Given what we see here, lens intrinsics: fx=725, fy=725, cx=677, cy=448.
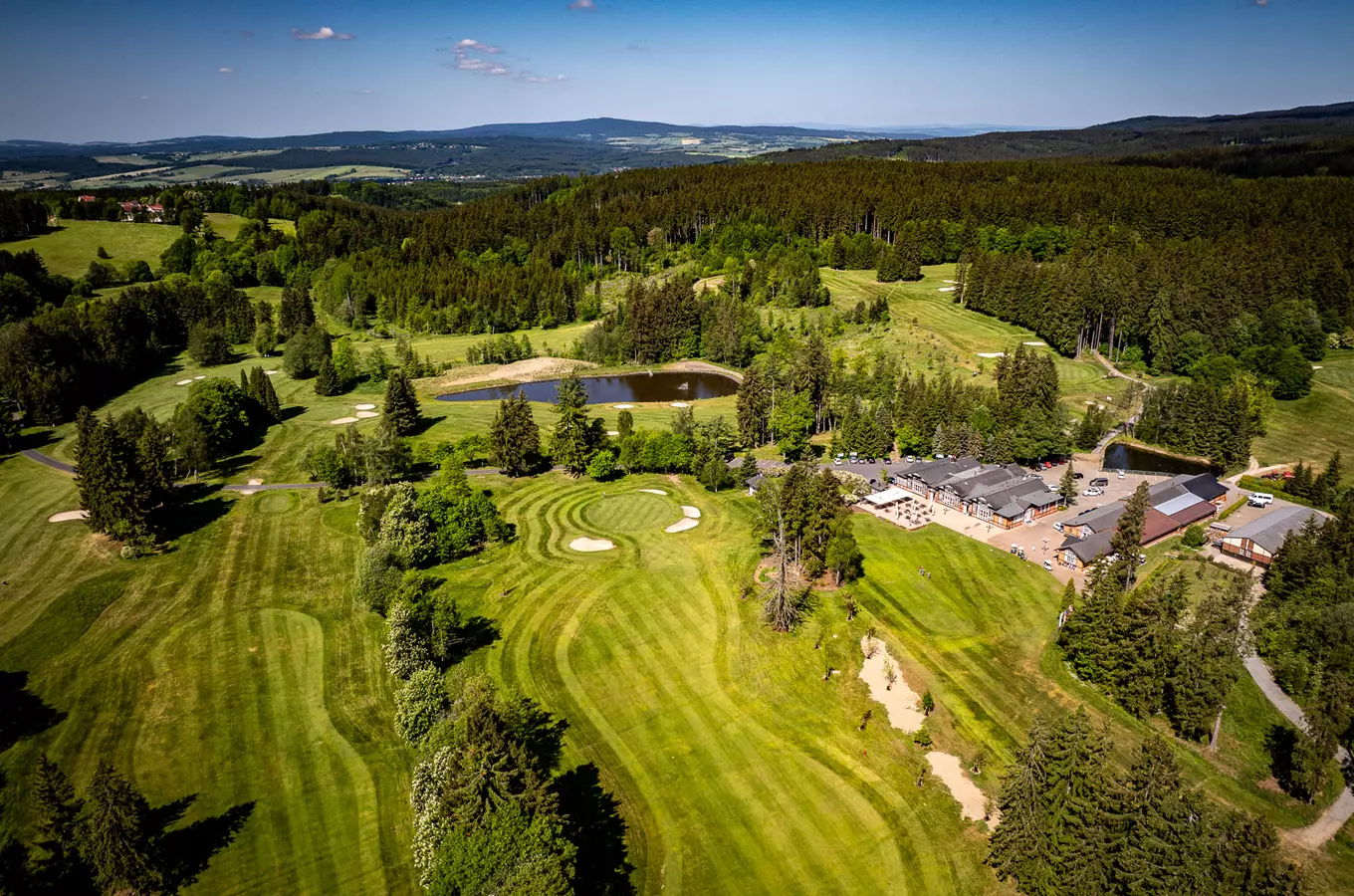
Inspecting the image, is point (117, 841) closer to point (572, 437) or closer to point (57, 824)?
point (57, 824)

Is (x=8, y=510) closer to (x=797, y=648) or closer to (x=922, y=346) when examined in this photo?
(x=797, y=648)

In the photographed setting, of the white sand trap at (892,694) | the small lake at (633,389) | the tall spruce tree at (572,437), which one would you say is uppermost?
the tall spruce tree at (572,437)

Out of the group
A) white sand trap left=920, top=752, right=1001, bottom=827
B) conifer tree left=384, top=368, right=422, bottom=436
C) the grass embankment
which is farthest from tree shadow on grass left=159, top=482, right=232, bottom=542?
white sand trap left=920, top=752, right=1001, bottom=827

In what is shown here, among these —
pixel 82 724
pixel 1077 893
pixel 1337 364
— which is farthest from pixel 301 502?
pixel 1337 364

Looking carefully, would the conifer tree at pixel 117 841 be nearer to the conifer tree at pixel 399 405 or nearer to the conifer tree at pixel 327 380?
the conifer tree at pixel 399 405

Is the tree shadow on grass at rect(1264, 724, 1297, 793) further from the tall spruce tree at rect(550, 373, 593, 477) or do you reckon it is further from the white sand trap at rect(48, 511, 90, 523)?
the white sand trap at rect(48, 511, 90, 523)

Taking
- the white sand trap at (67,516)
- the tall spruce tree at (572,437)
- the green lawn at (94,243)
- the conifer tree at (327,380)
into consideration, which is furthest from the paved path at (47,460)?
the green lawn at (94,243)
